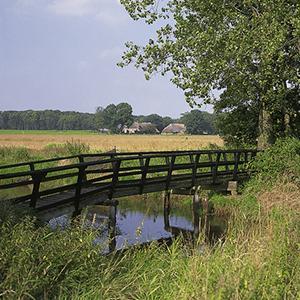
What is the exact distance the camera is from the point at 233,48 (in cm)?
1753

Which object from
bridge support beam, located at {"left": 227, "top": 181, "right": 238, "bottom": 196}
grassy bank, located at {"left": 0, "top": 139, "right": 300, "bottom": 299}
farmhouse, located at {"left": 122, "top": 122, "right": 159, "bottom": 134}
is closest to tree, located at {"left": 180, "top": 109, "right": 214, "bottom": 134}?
farmhouse, located at {"left": 122, "top": 122, "right": 159, "bottom": 134}

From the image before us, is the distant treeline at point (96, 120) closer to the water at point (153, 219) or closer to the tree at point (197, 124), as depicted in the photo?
the tree at point (197, 124)

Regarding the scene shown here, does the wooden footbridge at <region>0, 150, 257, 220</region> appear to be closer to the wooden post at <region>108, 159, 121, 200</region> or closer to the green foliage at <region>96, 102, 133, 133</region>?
the wooden post at <region>108, 159, 121, 200</region>

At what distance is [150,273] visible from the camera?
20.7 feet

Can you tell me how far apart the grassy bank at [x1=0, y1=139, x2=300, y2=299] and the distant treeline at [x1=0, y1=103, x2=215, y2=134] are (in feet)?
387

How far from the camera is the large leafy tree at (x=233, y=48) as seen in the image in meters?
17.5

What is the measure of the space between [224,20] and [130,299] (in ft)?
52.3

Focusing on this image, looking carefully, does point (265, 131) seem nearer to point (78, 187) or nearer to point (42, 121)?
point (78, 187)

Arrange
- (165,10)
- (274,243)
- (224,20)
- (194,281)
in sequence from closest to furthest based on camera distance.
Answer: (194,281)
(274,243)
(224,20)
(165,10)

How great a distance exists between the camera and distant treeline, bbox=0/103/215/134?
421 ft

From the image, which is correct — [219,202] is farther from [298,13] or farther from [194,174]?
[298,13]

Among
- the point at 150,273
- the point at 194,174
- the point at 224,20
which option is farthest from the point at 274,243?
the point at 224,20

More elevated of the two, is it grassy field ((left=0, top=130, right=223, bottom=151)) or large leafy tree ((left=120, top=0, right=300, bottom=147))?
large leafy tree ((left=120, top=0, right=300, bottom=147))

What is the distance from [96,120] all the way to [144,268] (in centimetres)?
13946
